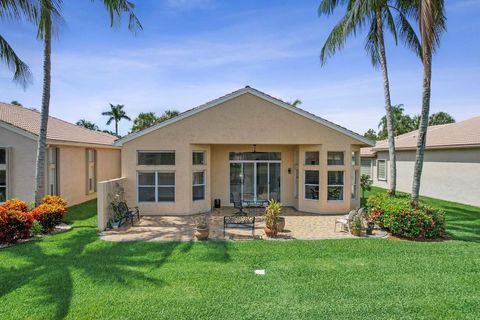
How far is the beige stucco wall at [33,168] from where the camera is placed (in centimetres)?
1462

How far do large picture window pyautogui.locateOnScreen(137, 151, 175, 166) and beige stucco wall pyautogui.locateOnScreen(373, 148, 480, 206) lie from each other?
1802 cm

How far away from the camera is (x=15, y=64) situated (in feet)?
41.9

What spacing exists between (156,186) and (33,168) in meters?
6.26

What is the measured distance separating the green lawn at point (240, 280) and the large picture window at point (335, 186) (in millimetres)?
5192

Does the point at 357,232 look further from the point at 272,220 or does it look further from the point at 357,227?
the point at 272,220

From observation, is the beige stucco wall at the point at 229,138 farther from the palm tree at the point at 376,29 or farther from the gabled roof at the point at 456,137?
the gabled roof at the point at 456,137

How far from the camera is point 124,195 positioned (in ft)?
48.4

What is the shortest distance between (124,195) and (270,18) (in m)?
11.4

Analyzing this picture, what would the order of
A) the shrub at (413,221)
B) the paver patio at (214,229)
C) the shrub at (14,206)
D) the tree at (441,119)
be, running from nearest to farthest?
the shrub at (14,206)
the shrub at (413,221)
the paver patio at (214,229)
the tree at (441,119)

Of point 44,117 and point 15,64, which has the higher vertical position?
point 15,64

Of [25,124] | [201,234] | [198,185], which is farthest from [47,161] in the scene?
[201,234]

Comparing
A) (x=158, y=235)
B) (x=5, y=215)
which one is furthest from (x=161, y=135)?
(x=5, y=215)

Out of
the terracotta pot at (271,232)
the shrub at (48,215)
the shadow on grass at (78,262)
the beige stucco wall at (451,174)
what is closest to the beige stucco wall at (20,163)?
the shrub at (48,215)

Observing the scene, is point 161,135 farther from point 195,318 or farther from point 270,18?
point 195,318
